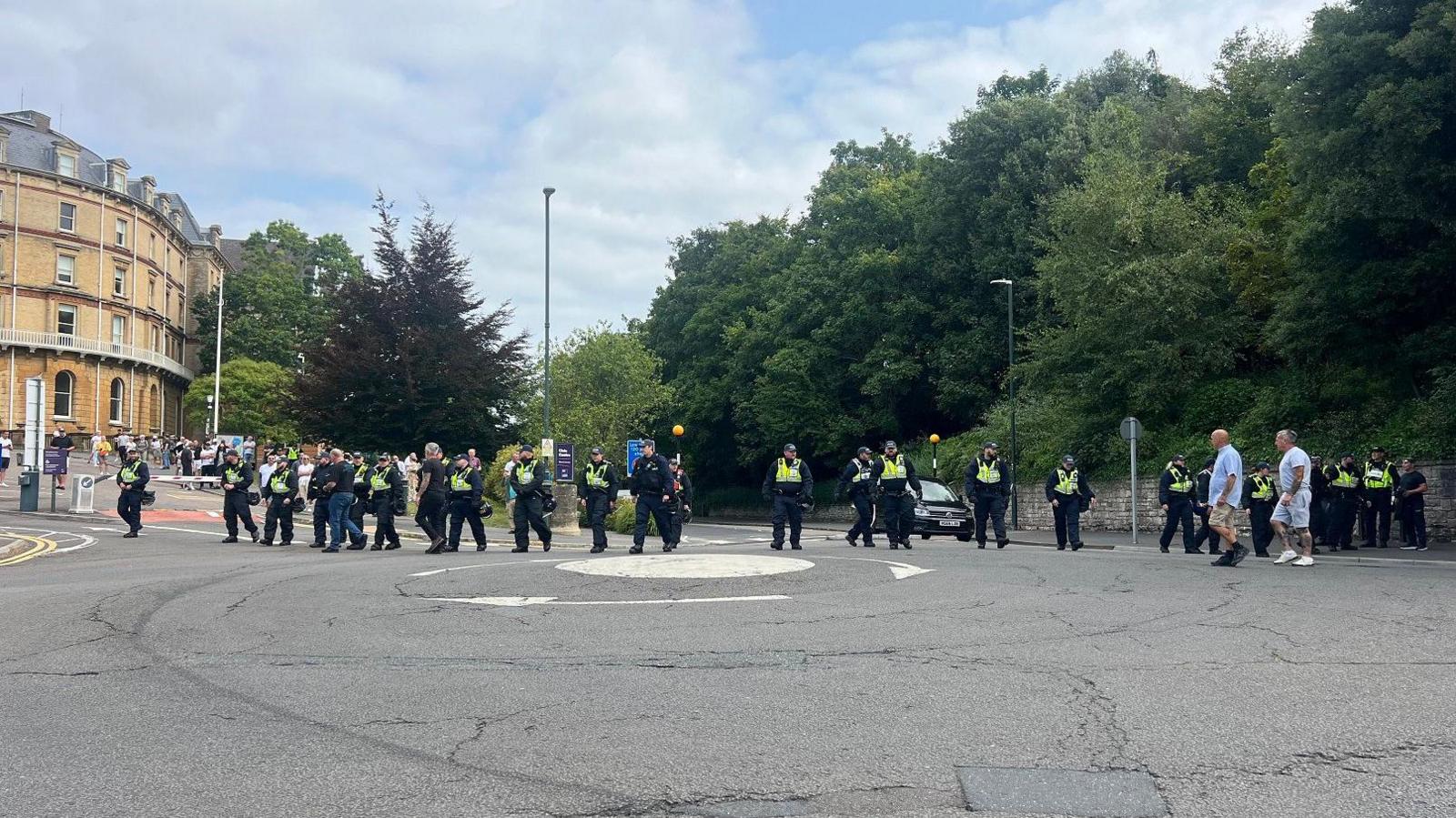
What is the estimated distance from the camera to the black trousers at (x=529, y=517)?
19.2m

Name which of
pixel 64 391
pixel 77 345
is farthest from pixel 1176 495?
pixel 64 391

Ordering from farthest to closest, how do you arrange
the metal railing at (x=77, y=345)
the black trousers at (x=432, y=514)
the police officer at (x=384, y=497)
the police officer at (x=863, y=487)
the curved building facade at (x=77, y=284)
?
the curved building facade at (x=77, y=284), the metal railing at (x=77, y=345), the police officer at (x=384, y=497), the black trousers at (x=432, y=514), the police officer at (x=863, y=487)

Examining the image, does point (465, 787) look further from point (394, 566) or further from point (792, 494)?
point (792, 494)

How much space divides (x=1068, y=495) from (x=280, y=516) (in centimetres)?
1478

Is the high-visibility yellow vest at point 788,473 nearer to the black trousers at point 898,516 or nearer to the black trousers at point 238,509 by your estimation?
the black trousers at point 898,516

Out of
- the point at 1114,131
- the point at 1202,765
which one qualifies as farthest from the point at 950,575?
the point at 1114,131

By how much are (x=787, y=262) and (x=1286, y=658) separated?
54328 millimetres

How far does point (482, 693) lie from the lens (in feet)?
21.7

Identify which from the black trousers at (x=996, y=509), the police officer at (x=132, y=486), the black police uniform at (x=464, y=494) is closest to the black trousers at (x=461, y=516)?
the black police uniform at (x=464, y=494)

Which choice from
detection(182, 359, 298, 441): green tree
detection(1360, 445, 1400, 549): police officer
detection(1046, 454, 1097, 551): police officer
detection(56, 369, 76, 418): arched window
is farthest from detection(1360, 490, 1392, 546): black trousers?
detection(56, 369, 76, 418): arched window

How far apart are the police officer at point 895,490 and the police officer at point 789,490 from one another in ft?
4.02

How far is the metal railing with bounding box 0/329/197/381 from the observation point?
68625 millimetres

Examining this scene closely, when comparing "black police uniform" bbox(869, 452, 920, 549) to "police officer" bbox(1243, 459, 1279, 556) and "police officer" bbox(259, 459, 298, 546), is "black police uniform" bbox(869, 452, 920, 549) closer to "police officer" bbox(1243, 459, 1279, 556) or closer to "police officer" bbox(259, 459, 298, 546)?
"police officer" bbox(1243, 459, 1279, 556)

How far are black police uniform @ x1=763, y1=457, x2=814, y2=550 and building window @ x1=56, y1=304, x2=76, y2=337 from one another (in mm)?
67447
